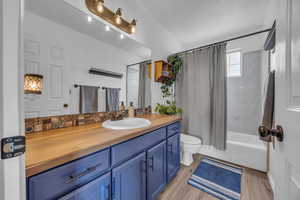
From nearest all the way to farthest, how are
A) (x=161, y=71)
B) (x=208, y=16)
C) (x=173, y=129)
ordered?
(x=173, y=129) → (x=208, y=16) → (x=161, y=71)

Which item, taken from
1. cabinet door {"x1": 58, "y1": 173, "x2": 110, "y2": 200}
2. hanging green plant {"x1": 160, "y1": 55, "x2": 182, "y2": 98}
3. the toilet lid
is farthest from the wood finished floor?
hanging green plant {"x1": 160, "y1": 55, "x2": 182, "y2": 98}

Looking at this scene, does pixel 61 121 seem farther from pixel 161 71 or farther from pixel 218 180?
pixel 218 180

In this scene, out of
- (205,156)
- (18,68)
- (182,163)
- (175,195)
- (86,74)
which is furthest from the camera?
(205,156)

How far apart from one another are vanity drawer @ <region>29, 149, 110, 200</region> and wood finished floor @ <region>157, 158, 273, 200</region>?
1.07 metres

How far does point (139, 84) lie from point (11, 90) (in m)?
1.46

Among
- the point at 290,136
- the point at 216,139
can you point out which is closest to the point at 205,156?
the point at 216,139

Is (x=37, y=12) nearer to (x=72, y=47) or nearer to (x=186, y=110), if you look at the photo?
(x=72, y=47)

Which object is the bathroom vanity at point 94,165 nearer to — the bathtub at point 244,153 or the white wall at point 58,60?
the white wall at point 58,60

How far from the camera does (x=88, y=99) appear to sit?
1227mm

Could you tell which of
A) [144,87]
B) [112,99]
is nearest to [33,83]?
[112,99]

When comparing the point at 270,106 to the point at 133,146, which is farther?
the point at 270,106

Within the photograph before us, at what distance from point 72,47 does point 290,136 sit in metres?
1.51

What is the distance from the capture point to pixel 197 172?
6.03ft

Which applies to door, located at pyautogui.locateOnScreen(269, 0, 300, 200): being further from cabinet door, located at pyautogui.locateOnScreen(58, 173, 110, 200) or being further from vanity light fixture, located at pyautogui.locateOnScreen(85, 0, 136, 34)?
vanity light fixture, located at pyautogui.locateOnScreen(85, 0, 136, 34)
